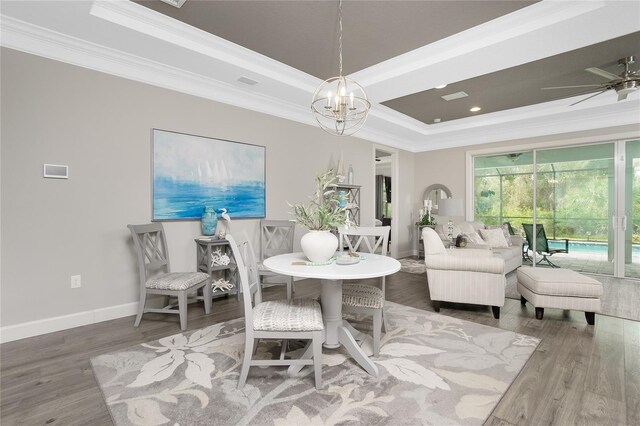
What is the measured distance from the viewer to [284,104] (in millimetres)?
4500

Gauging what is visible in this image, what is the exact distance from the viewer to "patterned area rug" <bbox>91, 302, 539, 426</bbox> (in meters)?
1.71

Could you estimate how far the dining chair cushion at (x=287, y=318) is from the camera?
1.90m

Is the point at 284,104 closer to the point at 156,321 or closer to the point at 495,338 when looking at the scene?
the point at 156,321

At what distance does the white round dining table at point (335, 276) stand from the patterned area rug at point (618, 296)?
282cm

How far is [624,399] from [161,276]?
12.0ft

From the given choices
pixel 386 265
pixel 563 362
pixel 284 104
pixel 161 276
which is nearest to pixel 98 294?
pixel 161 276

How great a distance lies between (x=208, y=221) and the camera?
366 centimetres

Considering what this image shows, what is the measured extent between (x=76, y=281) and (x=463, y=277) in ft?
12.7

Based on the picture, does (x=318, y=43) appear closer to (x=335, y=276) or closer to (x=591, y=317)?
(x=335, y=276)

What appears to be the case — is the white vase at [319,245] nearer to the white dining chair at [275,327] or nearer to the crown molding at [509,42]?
the white dining chair at [275,327]

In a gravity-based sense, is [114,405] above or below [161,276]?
below

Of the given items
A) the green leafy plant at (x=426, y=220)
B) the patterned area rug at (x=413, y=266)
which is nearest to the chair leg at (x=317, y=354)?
the patterned area rug at (x=413, y=266)

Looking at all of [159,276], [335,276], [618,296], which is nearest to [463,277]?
[335,276]

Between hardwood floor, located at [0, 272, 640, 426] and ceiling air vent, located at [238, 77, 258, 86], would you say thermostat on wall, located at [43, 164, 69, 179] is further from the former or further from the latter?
ceiling air vent, located at [238, 77, 258, 86]
